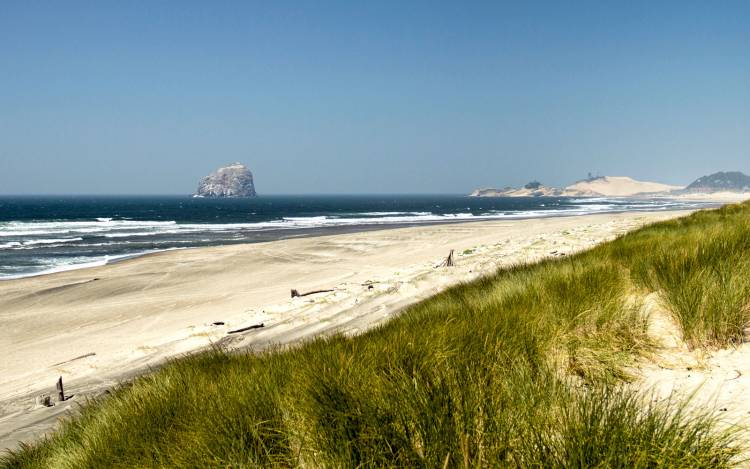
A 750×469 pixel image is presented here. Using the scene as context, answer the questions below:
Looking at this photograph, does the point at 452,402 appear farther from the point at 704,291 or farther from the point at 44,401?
the point at 44,401

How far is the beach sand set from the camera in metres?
7.46

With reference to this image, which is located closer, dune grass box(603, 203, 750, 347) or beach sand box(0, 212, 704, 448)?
dune grass box(603, 203, 750, 347)

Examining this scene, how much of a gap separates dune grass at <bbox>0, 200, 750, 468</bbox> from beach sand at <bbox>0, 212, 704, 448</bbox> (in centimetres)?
334

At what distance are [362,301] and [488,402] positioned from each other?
27.0 feet

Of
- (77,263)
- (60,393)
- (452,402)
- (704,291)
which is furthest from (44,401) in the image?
(77,263)

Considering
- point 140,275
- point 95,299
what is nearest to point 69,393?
point 95,299

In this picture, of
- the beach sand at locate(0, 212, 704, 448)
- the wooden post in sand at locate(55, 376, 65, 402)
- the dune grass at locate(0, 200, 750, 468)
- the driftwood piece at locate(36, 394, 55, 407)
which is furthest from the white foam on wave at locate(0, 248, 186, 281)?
the dune grass at locate(0, 200, 750, 468)

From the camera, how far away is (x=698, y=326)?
326cm

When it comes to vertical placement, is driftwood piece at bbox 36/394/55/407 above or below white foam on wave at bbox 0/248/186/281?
above

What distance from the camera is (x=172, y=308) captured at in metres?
13.9

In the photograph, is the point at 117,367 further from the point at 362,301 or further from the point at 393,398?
the point at 393,398

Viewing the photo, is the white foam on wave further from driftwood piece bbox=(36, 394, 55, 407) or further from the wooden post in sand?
the wooden post in sand

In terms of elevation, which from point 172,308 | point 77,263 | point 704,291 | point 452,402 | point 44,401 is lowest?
point 172,308

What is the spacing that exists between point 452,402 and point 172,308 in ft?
45.5
